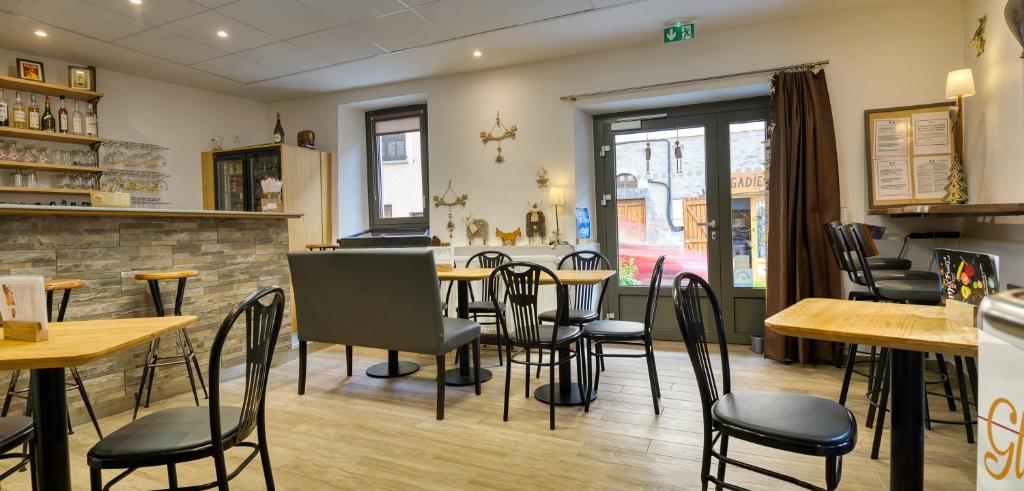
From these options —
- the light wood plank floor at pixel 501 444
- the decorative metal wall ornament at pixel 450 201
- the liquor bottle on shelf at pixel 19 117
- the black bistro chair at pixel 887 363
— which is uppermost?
the liquor bottle on shelf at pixel 19 117

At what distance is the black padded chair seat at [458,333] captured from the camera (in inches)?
120

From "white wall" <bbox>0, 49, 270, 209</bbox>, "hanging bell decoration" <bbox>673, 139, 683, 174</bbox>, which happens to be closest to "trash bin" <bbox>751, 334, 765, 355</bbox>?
"hanging bell decoration" <bbox>673, 139, 683, 174</bbox>

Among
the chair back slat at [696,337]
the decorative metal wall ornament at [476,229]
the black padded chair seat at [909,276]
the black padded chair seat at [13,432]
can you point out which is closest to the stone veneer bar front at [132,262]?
the black padded chair seat at [13,432]

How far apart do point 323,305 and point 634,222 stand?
2.94 meters

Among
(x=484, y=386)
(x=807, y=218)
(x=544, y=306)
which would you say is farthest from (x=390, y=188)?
(x=807, y=218)

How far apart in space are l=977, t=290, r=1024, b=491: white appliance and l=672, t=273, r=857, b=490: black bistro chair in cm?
59

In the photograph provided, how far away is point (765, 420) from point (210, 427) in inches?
64.3

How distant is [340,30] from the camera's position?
13.5 ft

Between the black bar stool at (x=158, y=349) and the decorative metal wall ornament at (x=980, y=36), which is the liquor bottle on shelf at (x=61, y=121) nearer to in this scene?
the black bar stool at (x=158, y=349)

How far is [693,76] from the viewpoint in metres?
4.32

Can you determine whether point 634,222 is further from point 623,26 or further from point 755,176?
point 623,26

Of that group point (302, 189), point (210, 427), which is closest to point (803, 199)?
point (210, 427)

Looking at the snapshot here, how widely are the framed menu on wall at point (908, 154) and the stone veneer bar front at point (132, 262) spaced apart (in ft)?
14.6

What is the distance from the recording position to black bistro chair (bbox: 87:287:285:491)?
144cm
